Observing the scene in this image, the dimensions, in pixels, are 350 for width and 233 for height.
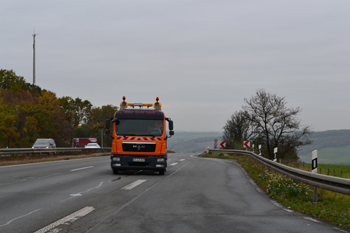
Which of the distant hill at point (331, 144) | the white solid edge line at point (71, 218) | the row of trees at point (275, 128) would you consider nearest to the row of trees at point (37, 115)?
the row of trees at point (275, 128)

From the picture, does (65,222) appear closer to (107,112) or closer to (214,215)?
(214,215)

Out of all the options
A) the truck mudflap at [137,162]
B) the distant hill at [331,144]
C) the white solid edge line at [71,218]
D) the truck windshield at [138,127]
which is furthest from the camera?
the distant hill at [331,144]

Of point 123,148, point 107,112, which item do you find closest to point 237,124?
point 107,112

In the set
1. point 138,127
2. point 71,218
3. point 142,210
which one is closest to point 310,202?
Answer: point 142,210

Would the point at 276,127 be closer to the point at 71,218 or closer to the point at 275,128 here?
the point at 275,128

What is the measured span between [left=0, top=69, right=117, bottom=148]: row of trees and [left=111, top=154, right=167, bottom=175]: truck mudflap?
42190 mm

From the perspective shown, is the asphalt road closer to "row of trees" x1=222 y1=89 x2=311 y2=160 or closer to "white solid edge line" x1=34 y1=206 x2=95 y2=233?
"white solid edge line" x1=34 y1=206 x2=95 y2=233

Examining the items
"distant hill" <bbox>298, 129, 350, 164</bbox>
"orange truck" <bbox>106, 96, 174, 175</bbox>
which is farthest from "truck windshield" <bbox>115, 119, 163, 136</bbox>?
"distant hill" <bbox>298, 129, 350, 164</bbox>

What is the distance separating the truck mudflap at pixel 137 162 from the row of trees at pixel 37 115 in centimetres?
4219

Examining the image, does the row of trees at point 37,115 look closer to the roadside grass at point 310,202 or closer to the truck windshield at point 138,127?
the truck windshield at point 138,127

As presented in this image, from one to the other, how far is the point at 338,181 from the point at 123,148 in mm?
10690

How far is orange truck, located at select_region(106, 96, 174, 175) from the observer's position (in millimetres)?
17344

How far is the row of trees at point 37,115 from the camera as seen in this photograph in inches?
→ 2320

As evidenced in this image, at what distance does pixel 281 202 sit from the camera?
32.9 feet
